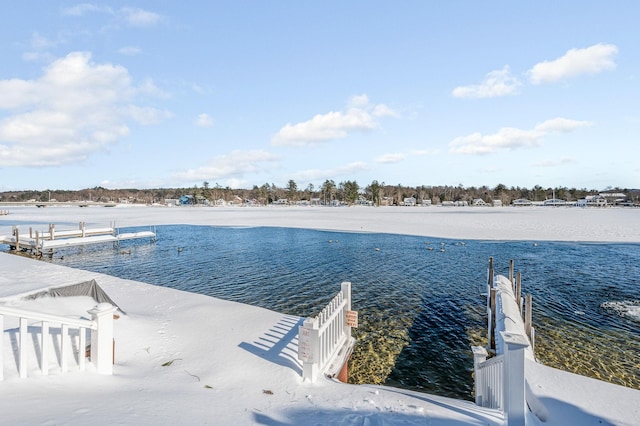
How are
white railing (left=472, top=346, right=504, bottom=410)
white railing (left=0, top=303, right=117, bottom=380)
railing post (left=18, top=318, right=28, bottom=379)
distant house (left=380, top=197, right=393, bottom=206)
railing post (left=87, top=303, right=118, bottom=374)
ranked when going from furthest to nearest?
distant house (left=380, top=197, right=393, bottom=206) → railing post (left=87, top=303, right=118, bottom=374) → white railing (left=472, top=346, right=504, bottom=410) → white railing (left=0, top=303, right=117, bottom=380) → railing post (left=18, top=318, right=28, bottom=379)

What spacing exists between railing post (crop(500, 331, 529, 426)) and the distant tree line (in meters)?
119

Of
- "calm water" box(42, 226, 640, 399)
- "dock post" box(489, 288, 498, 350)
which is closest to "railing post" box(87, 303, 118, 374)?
"calm water" box(42, 226, 640, 399)

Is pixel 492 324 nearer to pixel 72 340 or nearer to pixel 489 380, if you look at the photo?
pixel 489 380

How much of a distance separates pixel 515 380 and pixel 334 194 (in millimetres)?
146025

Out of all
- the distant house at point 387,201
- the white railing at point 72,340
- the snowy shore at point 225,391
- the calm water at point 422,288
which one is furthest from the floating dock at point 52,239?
the distant house at point 387,201

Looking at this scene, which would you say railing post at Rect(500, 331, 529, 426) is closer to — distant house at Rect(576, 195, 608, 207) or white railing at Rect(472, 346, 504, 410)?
white railing at Rect(472, 346, 504, 410)

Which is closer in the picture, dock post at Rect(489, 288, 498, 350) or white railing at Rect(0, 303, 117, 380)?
white railing at Rect(0, 303, 117, 380)

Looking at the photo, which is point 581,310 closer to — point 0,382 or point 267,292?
point 267,292

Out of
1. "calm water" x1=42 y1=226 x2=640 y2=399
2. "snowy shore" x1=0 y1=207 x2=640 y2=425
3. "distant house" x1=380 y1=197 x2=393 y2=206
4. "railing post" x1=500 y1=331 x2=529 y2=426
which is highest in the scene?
"distant house" x1=380 y1=197 x2=393 y2=206

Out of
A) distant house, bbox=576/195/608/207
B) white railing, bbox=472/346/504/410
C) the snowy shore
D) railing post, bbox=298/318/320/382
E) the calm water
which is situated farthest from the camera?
distant house, bbox=576/195/608/207

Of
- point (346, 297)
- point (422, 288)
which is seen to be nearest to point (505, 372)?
point (346, 297)

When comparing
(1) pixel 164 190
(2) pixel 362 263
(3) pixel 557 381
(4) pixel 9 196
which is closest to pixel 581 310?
(3) pixel 557 381

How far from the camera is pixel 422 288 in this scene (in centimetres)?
1352

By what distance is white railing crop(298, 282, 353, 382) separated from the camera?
5.44 m
